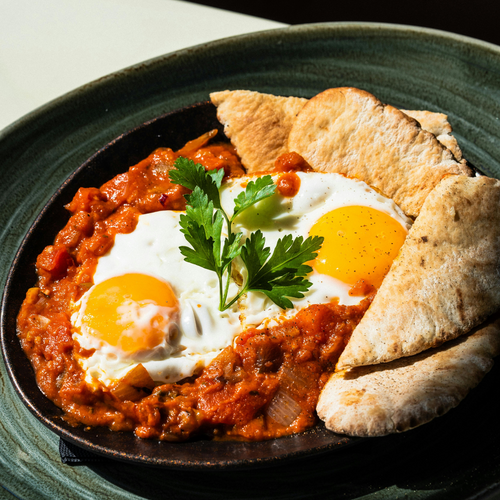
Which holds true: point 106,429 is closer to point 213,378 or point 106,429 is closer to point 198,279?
point 213,378

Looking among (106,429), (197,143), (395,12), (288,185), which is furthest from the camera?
(395,12)

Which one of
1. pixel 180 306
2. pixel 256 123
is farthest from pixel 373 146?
pixel 180 306

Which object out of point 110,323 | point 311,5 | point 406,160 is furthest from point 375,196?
point 311,5

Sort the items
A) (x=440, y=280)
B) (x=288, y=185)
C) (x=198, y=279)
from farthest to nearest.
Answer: (x=288, y=185) → (x=198, y=279) → (x=440, y=280)

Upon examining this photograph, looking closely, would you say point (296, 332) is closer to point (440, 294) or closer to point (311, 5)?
point (440, 294)

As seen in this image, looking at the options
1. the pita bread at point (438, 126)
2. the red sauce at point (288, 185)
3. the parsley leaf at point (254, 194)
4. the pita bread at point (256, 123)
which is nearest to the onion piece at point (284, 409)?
the parsley leaf at point (254, 194)

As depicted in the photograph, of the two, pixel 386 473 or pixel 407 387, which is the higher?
pixel 407 387

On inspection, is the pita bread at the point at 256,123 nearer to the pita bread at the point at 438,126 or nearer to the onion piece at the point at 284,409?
the pita bread at the point at 438,126

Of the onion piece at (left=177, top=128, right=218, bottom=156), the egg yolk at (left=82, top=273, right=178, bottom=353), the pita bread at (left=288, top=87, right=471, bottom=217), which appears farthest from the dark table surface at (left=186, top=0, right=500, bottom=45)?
the egg yolk at (left=82, top=273, right=178, bottom=353)
